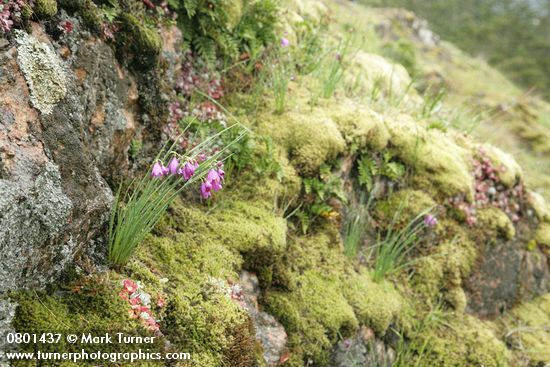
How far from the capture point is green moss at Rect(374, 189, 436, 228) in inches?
168

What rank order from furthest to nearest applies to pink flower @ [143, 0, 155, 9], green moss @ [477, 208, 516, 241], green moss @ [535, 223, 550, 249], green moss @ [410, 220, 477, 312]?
green moss @ [535, 223, 550, 249]
green moss @ [477, 208, 516, 241]
green moss @ [410, 220, 477, 312]
pink flower @ [143, 0, 155, 9]

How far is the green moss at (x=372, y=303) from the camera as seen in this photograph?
11.3 ft

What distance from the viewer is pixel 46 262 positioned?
6.34ft

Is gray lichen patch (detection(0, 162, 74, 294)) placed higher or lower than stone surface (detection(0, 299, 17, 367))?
higher

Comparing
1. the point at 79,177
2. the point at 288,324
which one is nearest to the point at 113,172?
the point at 79,177

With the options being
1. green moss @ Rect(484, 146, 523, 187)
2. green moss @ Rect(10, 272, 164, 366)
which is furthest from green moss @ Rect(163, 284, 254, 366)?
green moss @ Rect(484, 146, 523, 187)

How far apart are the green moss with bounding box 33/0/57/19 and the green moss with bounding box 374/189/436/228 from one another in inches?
122

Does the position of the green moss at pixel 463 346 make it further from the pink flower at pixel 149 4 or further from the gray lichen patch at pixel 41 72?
the pink flower at pixel 149 4

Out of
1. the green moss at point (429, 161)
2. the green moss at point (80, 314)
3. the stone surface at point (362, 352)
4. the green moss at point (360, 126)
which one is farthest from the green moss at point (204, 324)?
the green moss at point (429, 161)

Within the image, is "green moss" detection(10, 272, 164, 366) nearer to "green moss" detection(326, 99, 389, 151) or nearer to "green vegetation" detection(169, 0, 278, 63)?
"green vegetation" detection(169, 0, 278, 63)

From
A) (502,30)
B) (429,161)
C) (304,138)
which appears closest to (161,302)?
(304,138)

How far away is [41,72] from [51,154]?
42 cm

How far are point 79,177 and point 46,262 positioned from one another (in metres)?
0.41

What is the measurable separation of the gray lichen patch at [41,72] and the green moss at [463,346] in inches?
127
